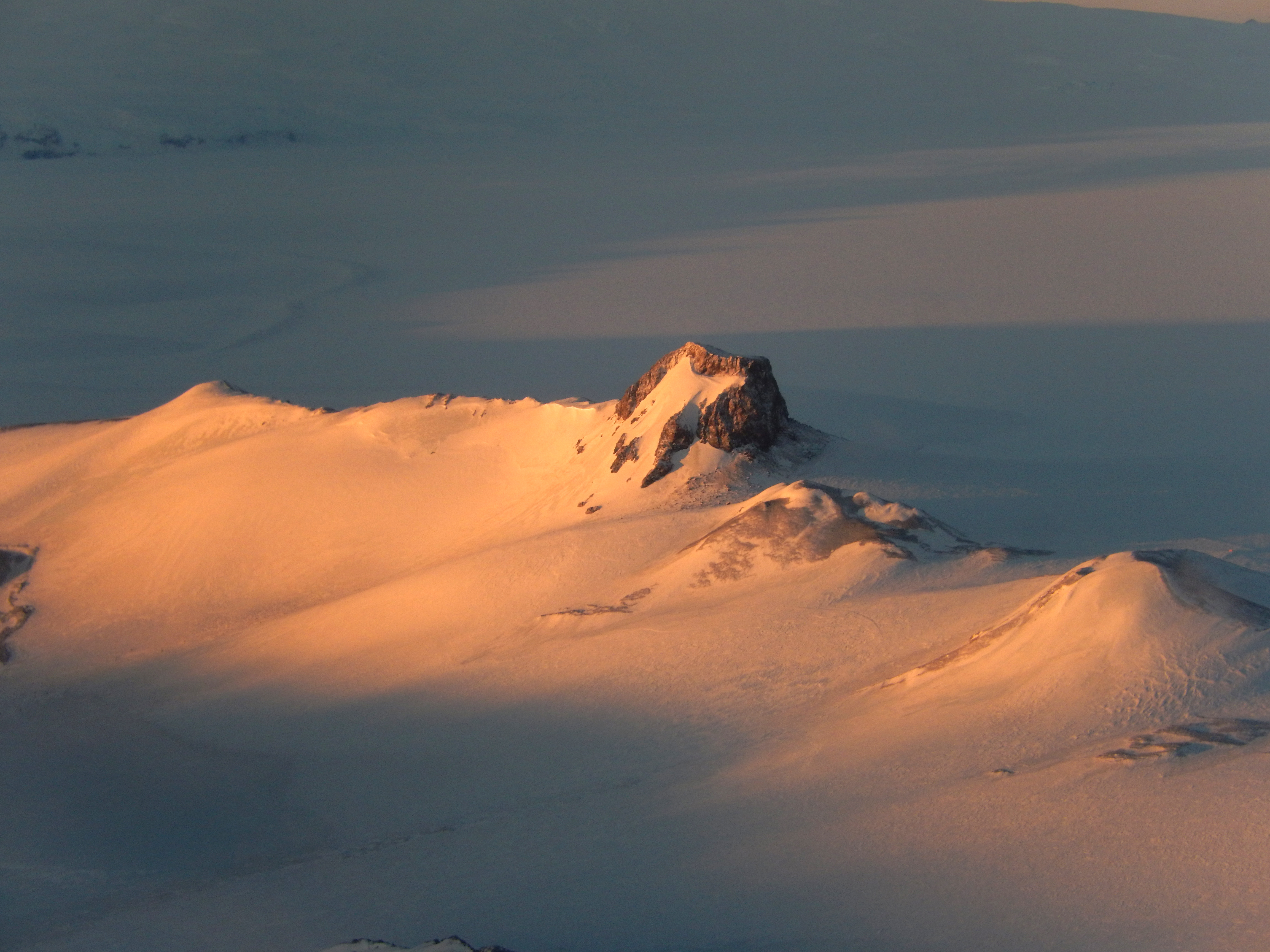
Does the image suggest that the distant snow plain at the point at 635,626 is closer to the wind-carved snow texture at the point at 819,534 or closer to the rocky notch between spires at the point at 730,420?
the wind-carved snow texture at the point at 819,534

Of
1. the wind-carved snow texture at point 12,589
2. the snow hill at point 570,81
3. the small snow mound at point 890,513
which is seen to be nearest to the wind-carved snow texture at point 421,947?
the small snow mound at point 890,513

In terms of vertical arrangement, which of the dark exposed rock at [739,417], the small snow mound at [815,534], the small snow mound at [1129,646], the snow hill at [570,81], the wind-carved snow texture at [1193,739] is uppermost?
the snow hill at [570,81]

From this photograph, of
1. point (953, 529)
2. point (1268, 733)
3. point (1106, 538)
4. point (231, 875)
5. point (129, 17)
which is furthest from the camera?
point (129, 17)

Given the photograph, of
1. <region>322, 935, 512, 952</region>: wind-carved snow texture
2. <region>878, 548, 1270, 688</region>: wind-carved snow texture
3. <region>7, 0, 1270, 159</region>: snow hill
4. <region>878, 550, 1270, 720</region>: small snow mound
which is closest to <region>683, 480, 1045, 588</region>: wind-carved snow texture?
<region>878, 548, 1270, 688</region>: wind-carved snow texture

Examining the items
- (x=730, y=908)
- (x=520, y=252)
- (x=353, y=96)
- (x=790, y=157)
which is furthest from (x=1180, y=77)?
(x=730, y=908)

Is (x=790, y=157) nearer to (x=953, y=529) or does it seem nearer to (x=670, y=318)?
(x=670, y=318)

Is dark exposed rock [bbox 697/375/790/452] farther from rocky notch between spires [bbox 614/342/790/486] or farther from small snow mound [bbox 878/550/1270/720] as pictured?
small snow mound [bbox 878/550/1270/720]
